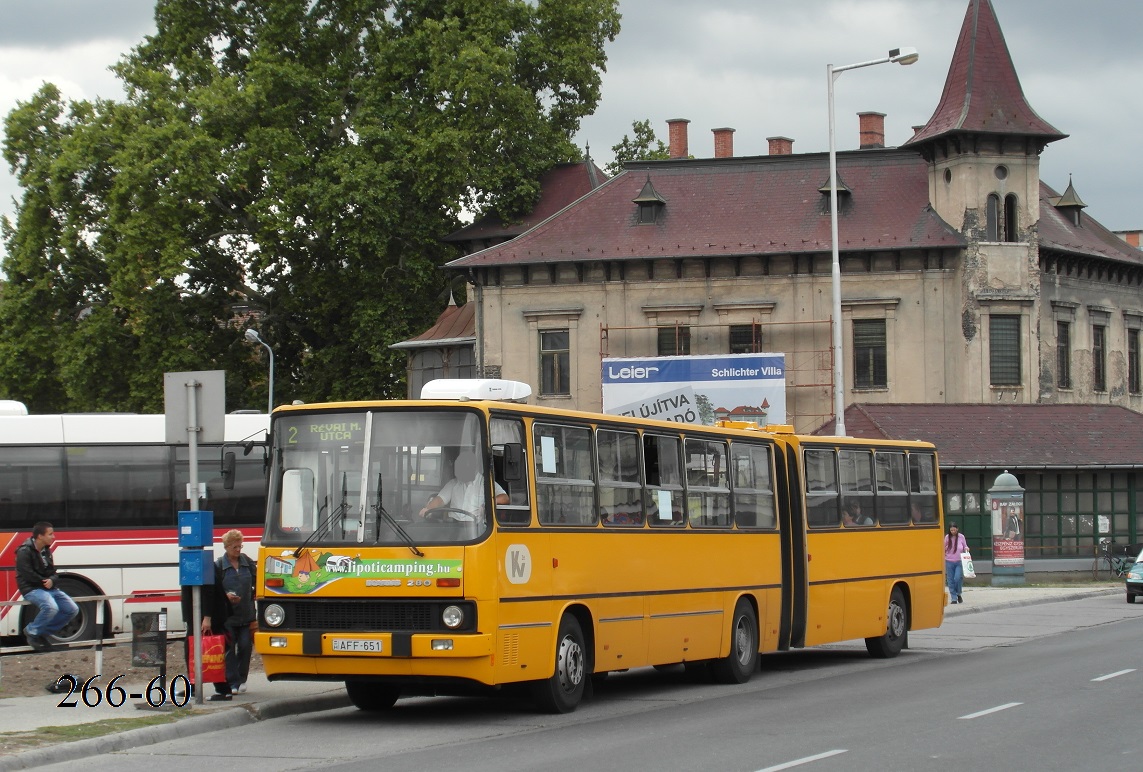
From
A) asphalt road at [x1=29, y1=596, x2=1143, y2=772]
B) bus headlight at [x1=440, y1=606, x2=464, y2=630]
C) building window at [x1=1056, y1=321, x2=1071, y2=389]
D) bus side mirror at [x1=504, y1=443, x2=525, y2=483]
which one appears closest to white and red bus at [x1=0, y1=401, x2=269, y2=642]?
asphalt road at [x1=29, y1=596, x2=1143, y2=772]

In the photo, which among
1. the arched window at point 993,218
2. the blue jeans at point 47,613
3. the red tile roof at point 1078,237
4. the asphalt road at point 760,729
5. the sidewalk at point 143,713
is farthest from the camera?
the red tile roof at point 1078,237

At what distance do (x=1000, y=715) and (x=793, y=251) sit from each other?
115 feet

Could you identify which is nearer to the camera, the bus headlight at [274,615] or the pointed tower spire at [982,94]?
the bus headlight at [274,615]

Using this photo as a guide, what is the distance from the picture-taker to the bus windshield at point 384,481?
46.2 ft

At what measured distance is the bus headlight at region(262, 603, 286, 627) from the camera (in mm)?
14414

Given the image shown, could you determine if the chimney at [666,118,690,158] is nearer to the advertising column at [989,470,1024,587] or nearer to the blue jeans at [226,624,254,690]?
the advertising column at [989,470,1024,587]

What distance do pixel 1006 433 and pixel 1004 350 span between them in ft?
10.6

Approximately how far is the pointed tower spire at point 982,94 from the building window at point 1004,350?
561cm

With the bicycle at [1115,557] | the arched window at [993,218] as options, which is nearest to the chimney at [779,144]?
the arched window at [993,218]

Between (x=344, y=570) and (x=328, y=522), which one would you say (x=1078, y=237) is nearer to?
(x=328, y=522)

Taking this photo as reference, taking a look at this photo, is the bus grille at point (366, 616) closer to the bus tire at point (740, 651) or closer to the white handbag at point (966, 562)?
the bus tire at point (740, 651)

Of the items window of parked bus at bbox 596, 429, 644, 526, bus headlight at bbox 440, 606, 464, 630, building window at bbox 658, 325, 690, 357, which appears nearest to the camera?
bus headlight at bbox 440, 606, 464, 630

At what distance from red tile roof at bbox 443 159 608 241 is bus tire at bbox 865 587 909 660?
105 ft

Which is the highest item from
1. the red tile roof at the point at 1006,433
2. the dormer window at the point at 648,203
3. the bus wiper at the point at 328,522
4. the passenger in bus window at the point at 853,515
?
the dormer window at the point at 648,203
